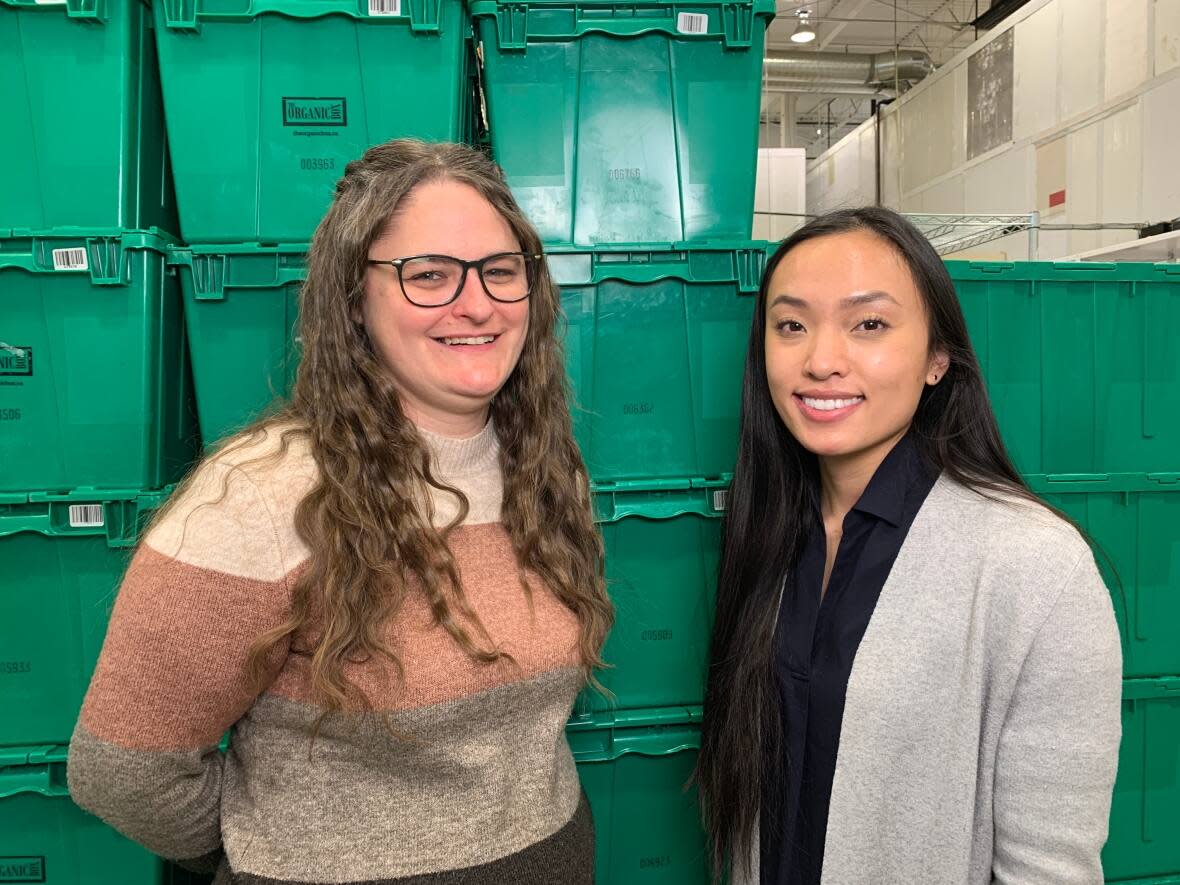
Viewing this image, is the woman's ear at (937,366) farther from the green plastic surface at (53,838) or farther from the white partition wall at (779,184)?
the white partition wall at (779,184)

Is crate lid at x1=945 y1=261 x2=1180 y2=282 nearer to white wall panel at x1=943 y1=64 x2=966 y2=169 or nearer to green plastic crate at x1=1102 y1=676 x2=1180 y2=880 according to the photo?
green plastic crate at x1=1102 y1=676 x2=1180 y2=880

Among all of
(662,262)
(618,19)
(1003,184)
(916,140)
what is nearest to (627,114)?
(618,19)

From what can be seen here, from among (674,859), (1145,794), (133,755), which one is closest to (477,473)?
(133,755)

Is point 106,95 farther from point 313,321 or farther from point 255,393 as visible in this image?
point 313,321

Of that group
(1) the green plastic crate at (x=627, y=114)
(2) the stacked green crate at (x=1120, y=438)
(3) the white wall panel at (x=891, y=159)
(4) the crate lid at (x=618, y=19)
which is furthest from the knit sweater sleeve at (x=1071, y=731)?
(3) the white wall panel at (x=891, y=159)

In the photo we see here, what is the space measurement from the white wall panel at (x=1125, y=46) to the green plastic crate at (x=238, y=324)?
3376 millimetres

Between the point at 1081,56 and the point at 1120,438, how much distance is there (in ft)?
8.91

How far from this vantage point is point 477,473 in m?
0.96

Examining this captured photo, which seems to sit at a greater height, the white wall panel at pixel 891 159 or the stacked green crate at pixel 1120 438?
the white wall panel at pixel 891 159

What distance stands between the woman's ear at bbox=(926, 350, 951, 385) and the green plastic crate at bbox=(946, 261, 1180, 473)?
1.71ft

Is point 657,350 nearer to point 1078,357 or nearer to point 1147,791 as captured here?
point 1078,357

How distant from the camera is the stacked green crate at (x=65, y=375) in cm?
123

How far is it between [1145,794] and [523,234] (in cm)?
159

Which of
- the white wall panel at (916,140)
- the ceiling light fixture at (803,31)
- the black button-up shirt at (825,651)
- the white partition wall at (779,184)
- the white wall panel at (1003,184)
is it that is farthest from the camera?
the ceiling light fixture at (803,31)
